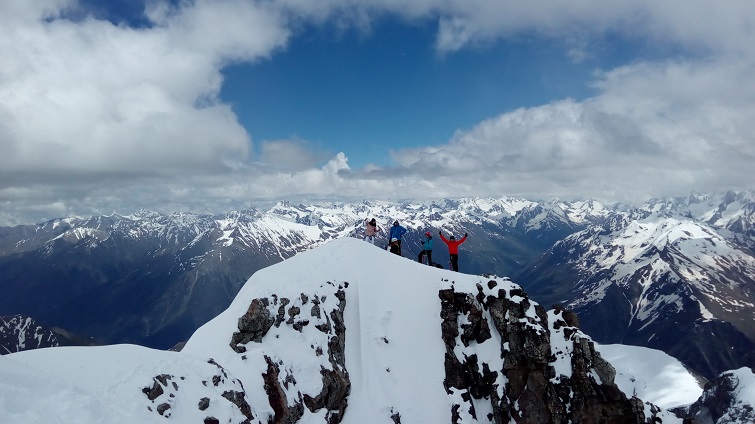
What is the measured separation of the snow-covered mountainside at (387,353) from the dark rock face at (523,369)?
0.41 ft

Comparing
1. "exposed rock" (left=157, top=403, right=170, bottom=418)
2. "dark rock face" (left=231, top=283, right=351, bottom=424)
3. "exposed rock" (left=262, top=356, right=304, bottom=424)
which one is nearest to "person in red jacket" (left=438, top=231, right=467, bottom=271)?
"dark rock face" (left=231, top=283, right=351, bottom=424)

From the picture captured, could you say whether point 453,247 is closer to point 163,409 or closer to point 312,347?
point 312,347

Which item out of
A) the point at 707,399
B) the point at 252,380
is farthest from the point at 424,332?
the point at 707,399

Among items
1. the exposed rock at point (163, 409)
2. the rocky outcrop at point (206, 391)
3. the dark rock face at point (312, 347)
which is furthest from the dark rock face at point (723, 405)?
the exposed rock at point (163, 409)

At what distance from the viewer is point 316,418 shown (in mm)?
38844

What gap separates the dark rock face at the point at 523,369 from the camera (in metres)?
47.9

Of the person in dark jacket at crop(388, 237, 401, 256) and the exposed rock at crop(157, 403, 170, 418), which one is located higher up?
the person in dark jacket at crop(388, 237, 401, 256)

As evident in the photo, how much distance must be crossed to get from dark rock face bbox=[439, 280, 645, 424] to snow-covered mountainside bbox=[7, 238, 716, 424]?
12cm

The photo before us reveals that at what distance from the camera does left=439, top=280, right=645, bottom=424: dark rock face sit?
47.9m

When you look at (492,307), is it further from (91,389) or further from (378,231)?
(91,389)

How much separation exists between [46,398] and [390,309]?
119ft

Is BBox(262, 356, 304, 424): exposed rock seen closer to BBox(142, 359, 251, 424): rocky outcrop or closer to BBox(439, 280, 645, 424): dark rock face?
BBox(142, 359, 251, 424): rocky outcrop

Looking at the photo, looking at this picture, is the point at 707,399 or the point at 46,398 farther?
the point at 707,399

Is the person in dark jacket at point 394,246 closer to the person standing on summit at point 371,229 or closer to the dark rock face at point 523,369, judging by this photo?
the person standing on summit at point 371,229
